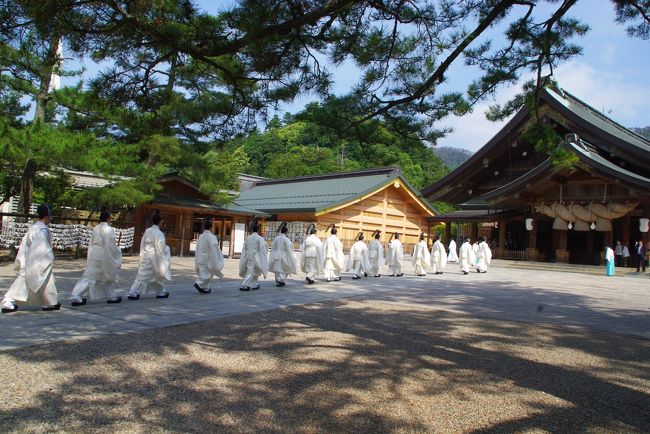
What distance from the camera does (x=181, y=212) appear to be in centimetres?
1925

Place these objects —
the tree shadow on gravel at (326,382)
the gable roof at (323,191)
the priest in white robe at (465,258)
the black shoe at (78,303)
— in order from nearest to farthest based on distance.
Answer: the tree shadow on gravel at (326,382) → the black shoe at (78,303) → the priest in white robe at (465,258) → the gable roof at (323,191)

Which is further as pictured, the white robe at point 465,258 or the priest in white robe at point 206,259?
the white robe at point 465,258

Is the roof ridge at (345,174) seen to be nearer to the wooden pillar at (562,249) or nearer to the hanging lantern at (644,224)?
the wooden pillar at (562,249)

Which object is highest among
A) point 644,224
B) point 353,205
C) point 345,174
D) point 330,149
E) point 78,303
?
point 330,149

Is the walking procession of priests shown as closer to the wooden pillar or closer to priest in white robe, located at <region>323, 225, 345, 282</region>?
priest in white robe, located at <region>323, 225, 345, 282</region>

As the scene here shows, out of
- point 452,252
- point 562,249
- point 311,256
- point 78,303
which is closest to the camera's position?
point 78,303

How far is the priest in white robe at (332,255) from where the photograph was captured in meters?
12.0

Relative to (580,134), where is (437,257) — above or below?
below

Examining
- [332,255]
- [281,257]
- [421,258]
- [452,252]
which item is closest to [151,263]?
[281,257]

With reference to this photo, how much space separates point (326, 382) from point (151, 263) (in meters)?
4.82

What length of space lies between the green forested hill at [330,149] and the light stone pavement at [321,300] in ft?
8.85

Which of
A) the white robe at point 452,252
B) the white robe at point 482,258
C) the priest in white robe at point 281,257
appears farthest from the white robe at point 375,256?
the white robe at point 452,252

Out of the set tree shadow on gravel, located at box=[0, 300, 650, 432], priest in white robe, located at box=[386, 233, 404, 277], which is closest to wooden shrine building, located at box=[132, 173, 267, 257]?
priest in white robe, located at box=[386, 233, 404, 277]

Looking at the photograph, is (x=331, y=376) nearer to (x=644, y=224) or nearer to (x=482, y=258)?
(x=482, y=258)
